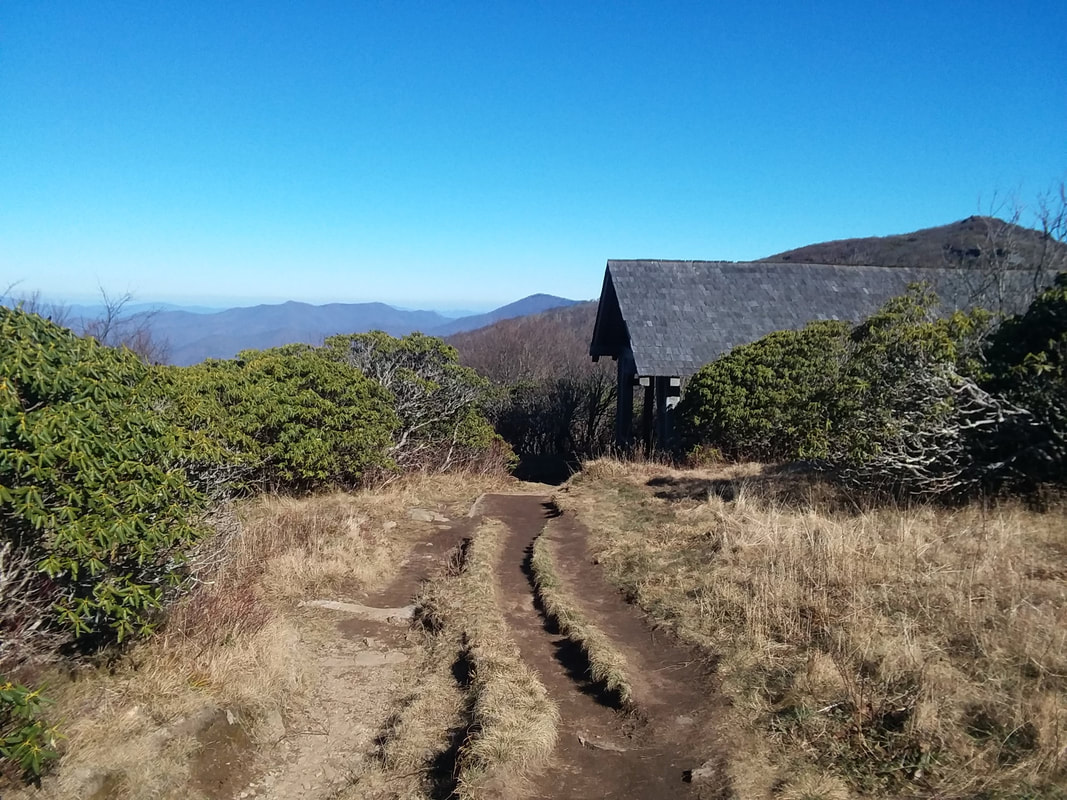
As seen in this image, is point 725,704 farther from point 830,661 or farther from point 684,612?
point 684,612

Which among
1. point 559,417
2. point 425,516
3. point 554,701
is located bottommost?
point 425,516

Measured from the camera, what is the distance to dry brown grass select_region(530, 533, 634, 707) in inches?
204

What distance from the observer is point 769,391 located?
14117 millimetres

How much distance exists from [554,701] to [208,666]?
244 cm

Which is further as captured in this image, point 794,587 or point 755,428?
point 755,428

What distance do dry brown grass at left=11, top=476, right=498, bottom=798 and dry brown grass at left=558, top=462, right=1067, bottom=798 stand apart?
10.3 feet

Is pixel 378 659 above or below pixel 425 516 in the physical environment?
below

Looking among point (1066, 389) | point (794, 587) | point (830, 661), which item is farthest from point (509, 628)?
point (1066, 389)

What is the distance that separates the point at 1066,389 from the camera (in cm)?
720

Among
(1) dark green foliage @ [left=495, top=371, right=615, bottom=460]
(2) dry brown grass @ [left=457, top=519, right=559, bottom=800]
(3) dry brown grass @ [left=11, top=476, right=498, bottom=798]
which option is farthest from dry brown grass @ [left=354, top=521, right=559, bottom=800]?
(1) dark green foliage @ [left=495, top=371, right=615, bottom=460]

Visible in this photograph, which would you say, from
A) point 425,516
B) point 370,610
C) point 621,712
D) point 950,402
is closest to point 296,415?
point 425,516

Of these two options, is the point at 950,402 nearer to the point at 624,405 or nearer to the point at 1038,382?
the point at 1038,382

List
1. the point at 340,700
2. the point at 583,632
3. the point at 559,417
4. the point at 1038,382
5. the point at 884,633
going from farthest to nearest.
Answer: the point at 559,417 < the point at 1038,382 < the point at 583,632 < the point at 340,700 < the point at 884,633

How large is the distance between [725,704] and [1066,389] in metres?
5.21
